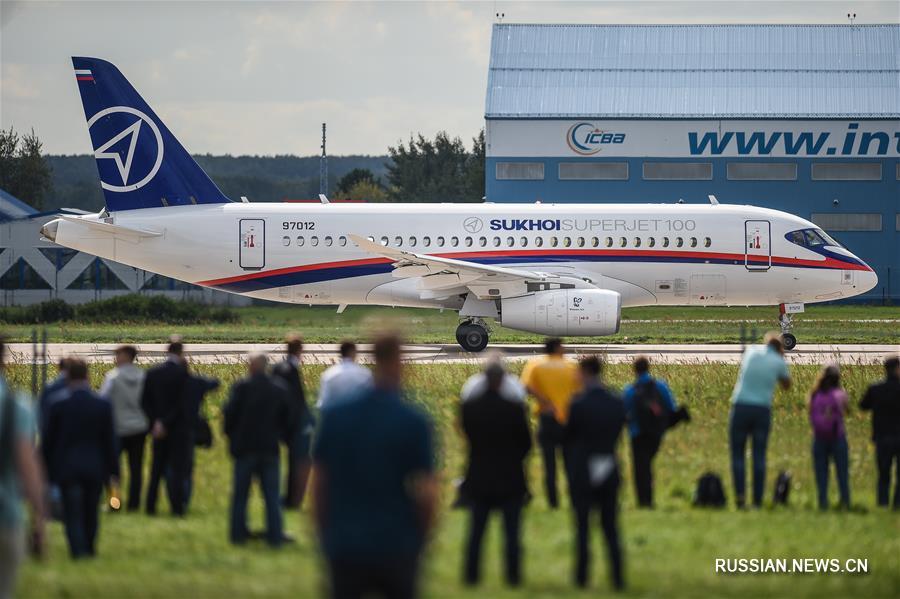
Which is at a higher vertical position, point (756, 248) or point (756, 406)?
point (756, 248)

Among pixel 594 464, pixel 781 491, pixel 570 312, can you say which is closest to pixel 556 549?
pixel 594 464

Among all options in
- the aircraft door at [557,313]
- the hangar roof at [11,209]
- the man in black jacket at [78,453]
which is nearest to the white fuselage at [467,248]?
the aircraft door at [557,313]

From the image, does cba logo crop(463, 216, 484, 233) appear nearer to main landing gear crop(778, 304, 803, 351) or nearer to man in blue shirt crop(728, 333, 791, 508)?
main landing gear crop(778, 304, 803, 351)

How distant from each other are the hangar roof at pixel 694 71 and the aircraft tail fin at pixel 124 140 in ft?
89.8

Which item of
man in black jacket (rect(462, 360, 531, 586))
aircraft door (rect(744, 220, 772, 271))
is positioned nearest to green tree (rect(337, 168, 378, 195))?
aircraft door (rect(744, 220, 772, 271))

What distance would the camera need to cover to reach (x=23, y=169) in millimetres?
72625

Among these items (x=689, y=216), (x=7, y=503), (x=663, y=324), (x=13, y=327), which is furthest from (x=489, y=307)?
(x=7, y=503)

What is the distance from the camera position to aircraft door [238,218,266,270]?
31062mm

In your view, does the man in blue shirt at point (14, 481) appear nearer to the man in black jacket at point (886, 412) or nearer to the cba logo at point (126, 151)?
the man in black jacket at point (886, 412)

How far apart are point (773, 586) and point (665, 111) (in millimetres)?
48765

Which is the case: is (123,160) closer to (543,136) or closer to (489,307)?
(489,307)

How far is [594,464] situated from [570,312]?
18864 mm

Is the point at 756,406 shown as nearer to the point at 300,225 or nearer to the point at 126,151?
the point at 300,225

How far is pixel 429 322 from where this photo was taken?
32.6 m
